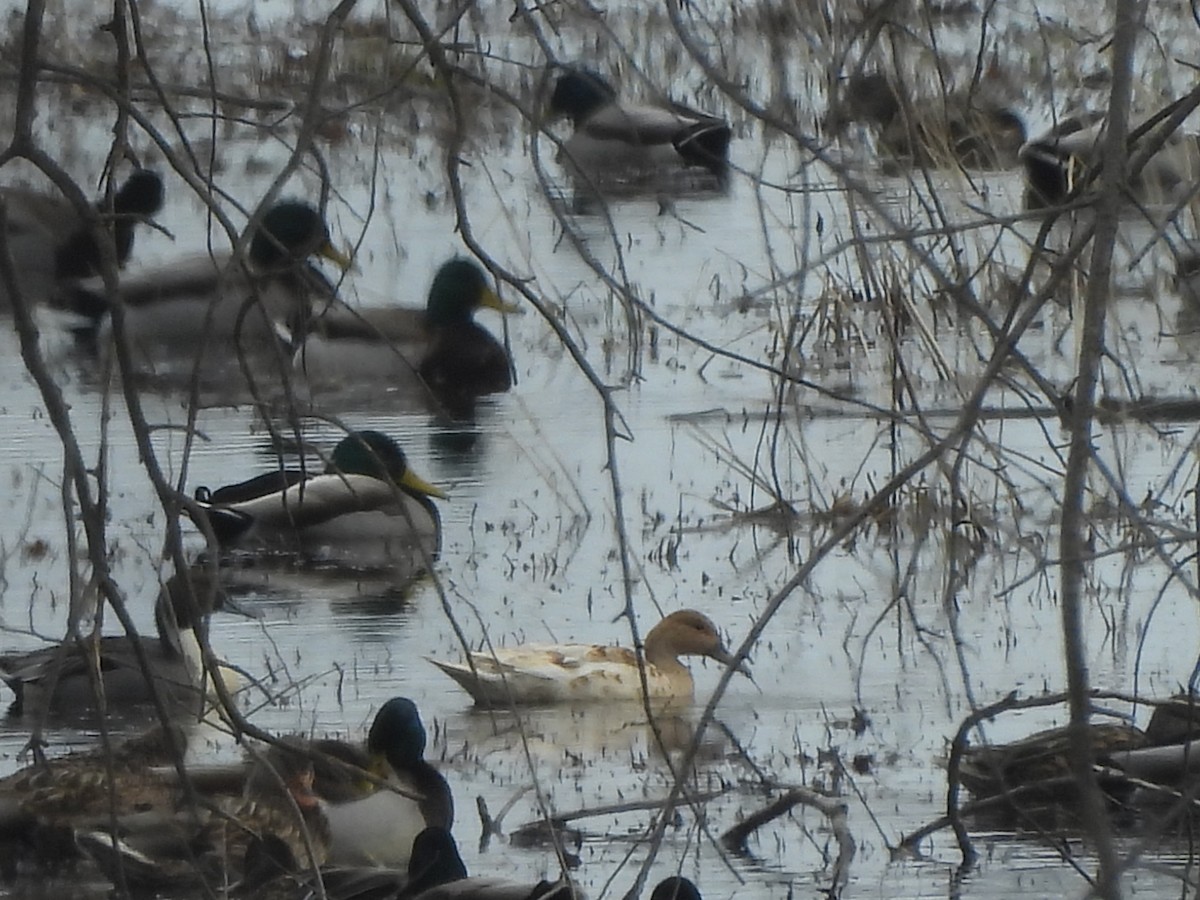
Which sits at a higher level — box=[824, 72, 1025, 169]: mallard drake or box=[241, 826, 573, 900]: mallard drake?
box=[824, 72, 1025, 169]: mallard drake

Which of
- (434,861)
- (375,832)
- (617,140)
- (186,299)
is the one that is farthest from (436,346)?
(434,861)

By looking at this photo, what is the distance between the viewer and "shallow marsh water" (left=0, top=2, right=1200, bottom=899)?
590cm

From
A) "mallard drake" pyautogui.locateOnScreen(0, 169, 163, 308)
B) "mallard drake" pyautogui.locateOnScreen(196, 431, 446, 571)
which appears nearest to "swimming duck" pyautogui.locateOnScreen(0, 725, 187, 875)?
"mallard drake" pyautogui.locateOnScreen(196, 431, 446, 571)

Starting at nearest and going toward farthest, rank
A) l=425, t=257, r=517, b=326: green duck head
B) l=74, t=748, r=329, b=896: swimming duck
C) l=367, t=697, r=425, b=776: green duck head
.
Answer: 1. l=74, t=748, r=329, b=896: swimming duck
2. l=367, t=697, r=425, b=776: green duck head
3. l=425, t=257, r=517, b=326: green duck head

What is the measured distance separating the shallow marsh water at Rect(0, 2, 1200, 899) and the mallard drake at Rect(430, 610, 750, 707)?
0.23 feet

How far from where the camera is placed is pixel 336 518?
9.41 meters

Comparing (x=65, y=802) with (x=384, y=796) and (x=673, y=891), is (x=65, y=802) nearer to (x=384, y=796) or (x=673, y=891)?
(x=384, y=796)

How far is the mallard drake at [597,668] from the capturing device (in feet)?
23.4

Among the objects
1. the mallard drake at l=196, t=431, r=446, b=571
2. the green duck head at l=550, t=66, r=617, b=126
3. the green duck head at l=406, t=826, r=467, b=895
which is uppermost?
the green duck head at l=550, t=66, r=617, b=126

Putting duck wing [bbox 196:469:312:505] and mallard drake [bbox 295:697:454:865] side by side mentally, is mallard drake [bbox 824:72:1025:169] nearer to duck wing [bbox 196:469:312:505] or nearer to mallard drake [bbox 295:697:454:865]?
mallard drake [bbox 295:697:454:865]

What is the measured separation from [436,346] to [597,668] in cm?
537

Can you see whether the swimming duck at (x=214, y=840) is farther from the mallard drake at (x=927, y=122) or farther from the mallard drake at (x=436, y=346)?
the mallard drake at (x=436, y=346)

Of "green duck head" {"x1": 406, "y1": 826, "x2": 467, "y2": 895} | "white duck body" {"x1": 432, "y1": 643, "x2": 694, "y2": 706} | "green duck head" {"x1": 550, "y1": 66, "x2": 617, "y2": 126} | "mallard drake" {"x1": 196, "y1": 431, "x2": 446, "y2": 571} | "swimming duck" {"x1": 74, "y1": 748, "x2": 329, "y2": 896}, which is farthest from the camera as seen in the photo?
"green duck head" {"x1": 550, "y1": 66, "x2": 617, "y2": 126}

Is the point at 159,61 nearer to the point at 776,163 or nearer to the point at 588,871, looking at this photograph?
the point at 776,163
